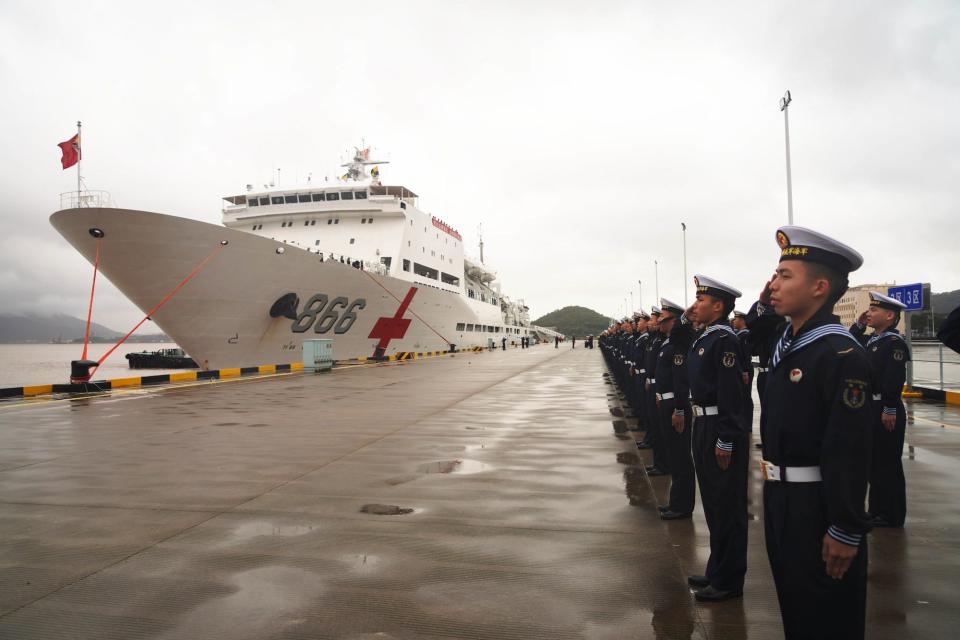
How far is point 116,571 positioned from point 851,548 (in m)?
3.34

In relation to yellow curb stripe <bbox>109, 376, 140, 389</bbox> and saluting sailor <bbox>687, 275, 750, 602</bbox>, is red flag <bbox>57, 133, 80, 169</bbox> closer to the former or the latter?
yellow curb stripe <bbox>109, 376, 140, 389</bbox>

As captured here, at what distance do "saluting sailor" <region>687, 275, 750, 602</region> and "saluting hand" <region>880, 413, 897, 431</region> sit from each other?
1597 millimetres

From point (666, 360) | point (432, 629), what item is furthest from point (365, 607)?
point (666, 360)

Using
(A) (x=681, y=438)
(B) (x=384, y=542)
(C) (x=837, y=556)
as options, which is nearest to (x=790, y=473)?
(C) (x=837, y=556)

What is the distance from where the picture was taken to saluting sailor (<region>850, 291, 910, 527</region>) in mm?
3637

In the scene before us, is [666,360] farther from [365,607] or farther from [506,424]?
[506,424]

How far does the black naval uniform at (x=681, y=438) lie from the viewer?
3.86 m

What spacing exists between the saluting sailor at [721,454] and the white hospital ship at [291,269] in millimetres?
13094

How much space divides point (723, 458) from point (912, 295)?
33.3 ft

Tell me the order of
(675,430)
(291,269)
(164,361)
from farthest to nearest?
(164,361) → (291,269) → (675,430)

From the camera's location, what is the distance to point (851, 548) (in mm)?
1752

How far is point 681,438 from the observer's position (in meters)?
3.91

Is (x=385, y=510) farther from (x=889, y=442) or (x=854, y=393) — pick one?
(x=889, y=442)

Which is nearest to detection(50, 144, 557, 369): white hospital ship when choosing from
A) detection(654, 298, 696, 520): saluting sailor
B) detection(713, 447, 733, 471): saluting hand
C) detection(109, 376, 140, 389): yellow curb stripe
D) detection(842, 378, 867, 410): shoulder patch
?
detection(109, 376, 140, 389): yellow curb stripe
